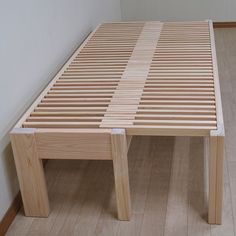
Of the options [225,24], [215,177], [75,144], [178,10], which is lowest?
[225,24]

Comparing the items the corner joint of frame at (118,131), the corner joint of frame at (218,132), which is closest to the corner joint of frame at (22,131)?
the corner joint of frame at (118,131)

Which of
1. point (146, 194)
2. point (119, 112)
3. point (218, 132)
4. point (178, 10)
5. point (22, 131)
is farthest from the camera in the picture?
point (178, 10)

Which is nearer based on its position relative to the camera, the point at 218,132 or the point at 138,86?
the point at 218,132

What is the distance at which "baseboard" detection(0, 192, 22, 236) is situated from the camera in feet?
5.71

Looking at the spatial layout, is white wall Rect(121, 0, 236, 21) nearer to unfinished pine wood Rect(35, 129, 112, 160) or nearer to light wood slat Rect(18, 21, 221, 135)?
light wood slat Rect(18, 21, 221, 135)

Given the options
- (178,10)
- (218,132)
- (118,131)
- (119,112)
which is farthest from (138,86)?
(178,10)

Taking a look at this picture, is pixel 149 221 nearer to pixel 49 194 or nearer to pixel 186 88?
pixel 49 194

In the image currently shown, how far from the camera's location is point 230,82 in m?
3.10

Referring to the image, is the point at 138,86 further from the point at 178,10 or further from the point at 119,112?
the point at 178,10

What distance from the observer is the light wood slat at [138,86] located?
67.5 inches

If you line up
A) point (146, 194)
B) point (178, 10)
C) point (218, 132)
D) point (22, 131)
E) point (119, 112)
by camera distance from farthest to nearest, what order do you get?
1. point (178, 10)
2. point (146, 194)
3. point (119, 112)
4. point (22, 131)
5. point (218, 132)

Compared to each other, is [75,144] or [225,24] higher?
[75,144]

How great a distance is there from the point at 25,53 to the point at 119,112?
0.55 meters

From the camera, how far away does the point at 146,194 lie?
1.94m
